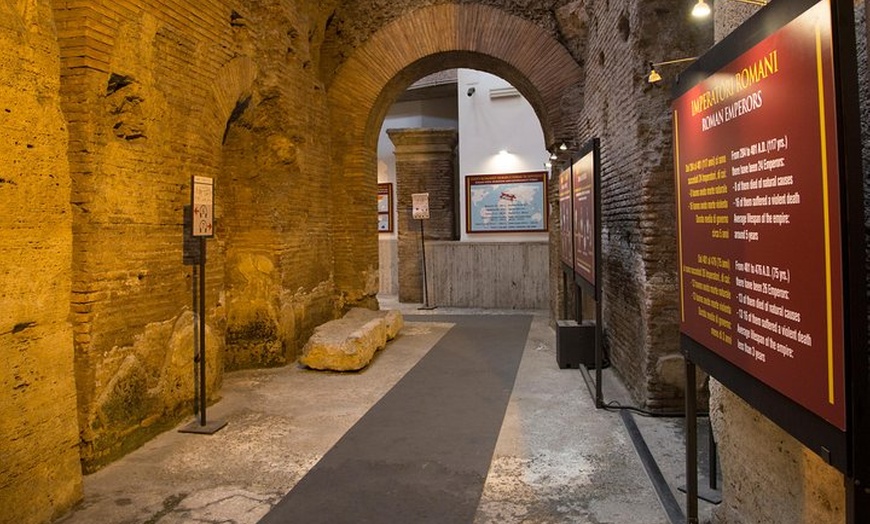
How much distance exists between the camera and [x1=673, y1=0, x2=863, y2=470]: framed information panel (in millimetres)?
1455

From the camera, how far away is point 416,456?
420 centimetres

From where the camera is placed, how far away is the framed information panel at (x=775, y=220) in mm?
1455

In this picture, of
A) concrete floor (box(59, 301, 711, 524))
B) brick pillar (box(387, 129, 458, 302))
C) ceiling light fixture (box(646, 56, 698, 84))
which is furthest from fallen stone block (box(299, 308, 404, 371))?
brick pillar (box(387, 129, 458, 302))

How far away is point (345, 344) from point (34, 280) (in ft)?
12.1

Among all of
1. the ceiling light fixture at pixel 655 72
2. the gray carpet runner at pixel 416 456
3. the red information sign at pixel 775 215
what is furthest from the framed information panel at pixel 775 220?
the ceiling light fixture at pixel 655 72

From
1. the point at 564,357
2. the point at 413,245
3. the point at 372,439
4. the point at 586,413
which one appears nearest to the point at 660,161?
the point at 586,413

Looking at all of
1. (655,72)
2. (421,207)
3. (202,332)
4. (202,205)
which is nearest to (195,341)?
(202,332)

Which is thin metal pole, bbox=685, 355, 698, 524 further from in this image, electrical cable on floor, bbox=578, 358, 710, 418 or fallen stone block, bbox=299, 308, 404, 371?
fallen stone block, bbox=299, 308, 404, 371

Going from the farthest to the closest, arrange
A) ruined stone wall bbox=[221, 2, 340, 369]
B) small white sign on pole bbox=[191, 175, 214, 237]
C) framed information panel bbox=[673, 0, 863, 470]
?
ruined stone wall bbox=[221, 2, 340, 369], small white sign on pole bbox=[191, 175, 214, 237], framed information panel bbox=[673, 0, 863, 470]

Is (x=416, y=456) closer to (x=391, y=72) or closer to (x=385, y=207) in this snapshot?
(x=391, y=72)

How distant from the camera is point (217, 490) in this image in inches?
145

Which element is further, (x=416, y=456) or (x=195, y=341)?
(x=195, y=341)

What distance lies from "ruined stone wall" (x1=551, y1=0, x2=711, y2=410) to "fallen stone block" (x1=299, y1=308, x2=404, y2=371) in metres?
2.83

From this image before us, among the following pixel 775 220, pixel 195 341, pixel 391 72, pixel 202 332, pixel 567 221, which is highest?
pixel 391 72
